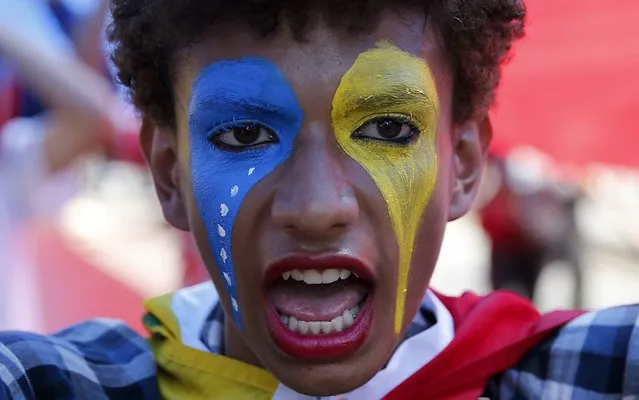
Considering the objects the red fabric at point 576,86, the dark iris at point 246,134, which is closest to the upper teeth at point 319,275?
the dark iris at point 246,134

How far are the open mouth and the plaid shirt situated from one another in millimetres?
287

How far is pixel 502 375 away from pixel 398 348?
181 millimetres

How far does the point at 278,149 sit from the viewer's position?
4.12 feet

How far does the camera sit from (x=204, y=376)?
145cm

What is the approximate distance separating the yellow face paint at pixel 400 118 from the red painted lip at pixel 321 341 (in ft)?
0.26

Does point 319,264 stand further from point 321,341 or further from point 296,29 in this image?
point 296,29

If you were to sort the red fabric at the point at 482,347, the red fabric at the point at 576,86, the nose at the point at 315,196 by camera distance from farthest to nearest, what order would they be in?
the red fabric at the point at 576,86, the red fabric at the point at 482,347, the nose at the point at 315,196

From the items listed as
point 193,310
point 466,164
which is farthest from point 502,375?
point 193,310

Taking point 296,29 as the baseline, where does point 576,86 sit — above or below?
above

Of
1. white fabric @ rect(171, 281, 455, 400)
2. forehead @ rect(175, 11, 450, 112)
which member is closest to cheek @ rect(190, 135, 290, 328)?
forehead @ rect(175, 11, 450, 112)

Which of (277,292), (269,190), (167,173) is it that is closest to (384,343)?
(277,292)

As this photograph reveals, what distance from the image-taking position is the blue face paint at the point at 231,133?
4.09ft

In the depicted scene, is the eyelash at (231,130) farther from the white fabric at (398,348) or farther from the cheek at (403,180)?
the white fabric at (398,348)

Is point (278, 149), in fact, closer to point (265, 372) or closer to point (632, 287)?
point (265, 372)
